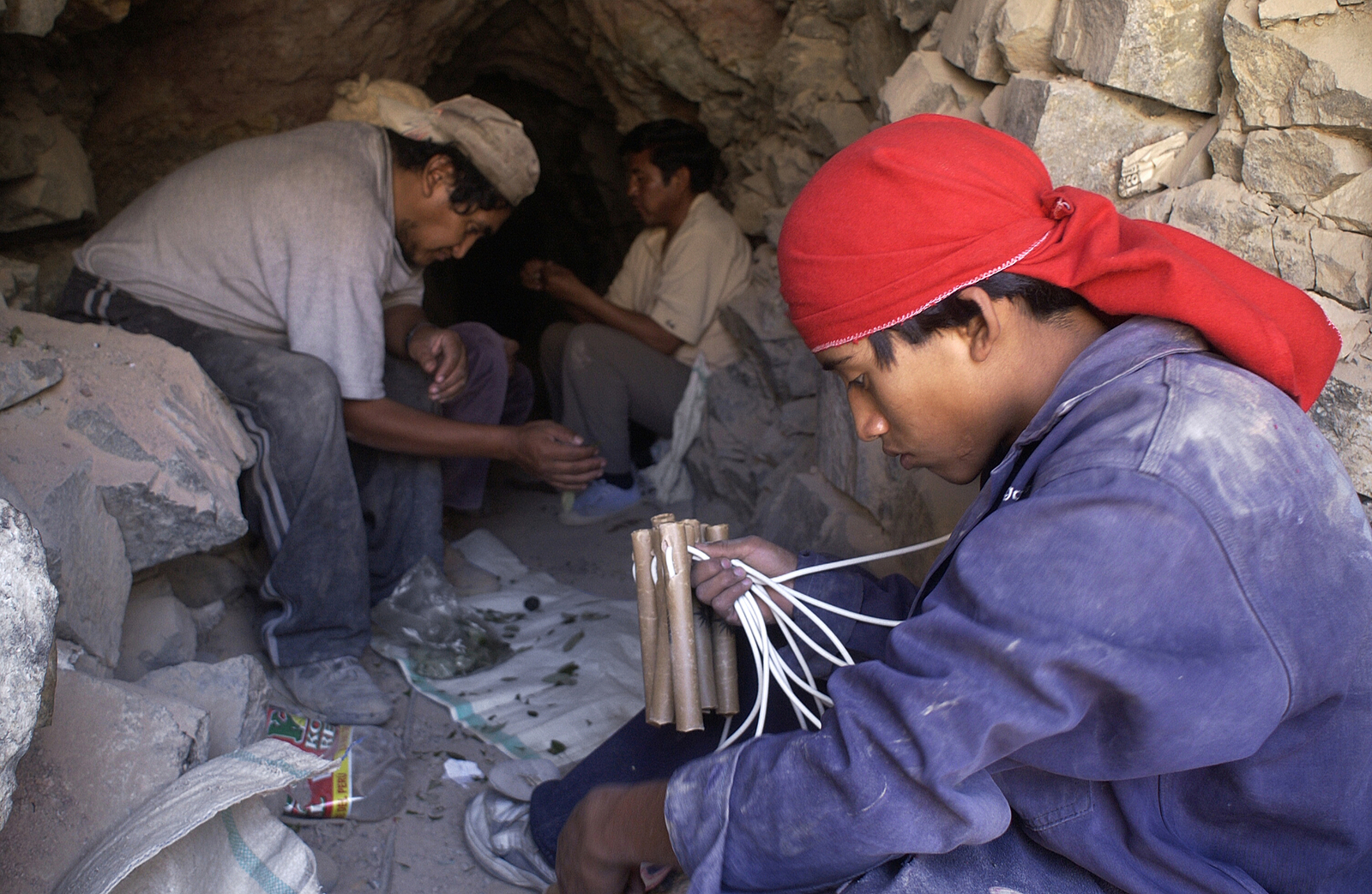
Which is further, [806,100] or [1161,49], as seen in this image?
[806,100]

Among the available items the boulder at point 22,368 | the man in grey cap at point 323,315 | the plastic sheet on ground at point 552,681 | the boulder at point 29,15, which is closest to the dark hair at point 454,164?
the man in grey cap at point 323,315

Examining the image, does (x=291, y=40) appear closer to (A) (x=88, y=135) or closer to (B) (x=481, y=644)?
(A) (x=88, y=135)

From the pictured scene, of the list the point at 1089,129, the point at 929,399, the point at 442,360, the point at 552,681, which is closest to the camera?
the point at 929,399

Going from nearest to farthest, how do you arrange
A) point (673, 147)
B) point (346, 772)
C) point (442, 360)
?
1. point (346, 772)
2. point (442, 360)
3. point (673, 147)

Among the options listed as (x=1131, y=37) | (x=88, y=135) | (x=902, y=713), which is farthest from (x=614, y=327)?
(x=902, y=713)

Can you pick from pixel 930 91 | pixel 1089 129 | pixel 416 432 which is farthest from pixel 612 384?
pixel 1089 129

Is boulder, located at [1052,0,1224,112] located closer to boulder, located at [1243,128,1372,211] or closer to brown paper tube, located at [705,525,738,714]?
boulder, located at [1243,128,1372,211]

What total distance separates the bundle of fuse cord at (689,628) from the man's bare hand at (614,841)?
23 cm

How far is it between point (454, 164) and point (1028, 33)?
4.91 feet

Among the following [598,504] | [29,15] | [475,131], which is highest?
[29,15]

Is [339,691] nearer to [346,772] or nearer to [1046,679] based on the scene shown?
[346,772]

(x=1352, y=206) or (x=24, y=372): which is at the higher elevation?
(x=1352, y=206)

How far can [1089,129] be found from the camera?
166 cm

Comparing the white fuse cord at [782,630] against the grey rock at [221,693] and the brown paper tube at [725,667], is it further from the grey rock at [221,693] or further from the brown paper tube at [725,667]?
the grey rock at [221,693]
